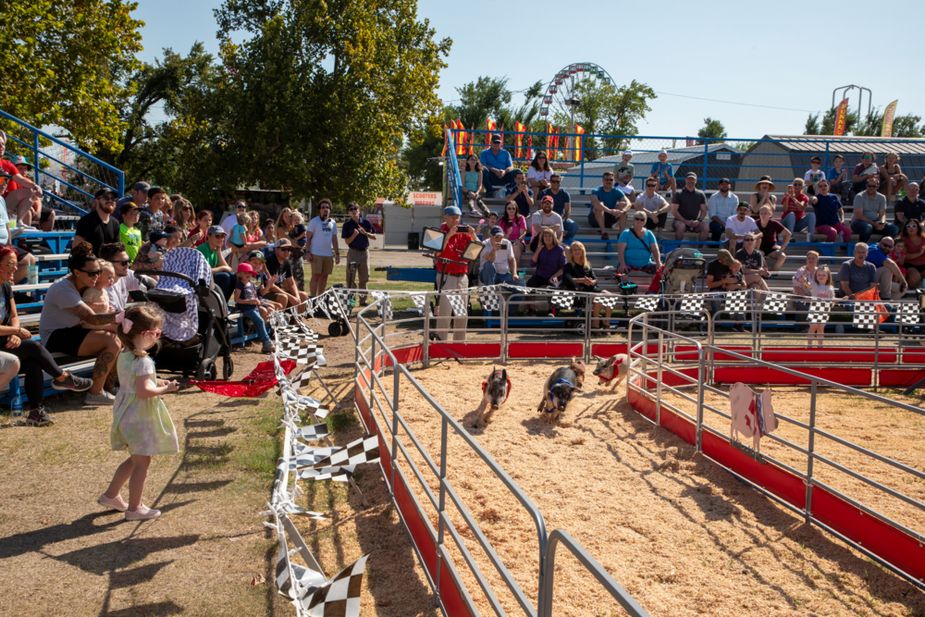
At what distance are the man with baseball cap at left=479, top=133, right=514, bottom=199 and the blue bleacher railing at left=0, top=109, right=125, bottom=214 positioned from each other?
25.9 feet

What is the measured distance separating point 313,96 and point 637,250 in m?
15.2

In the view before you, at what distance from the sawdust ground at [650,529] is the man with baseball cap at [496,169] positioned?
1088 centimetres

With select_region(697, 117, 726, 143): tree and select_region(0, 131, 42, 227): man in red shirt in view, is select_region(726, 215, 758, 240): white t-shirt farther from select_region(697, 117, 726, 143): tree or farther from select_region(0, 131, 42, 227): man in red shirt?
select_region(697, 117, 726, 143): tree

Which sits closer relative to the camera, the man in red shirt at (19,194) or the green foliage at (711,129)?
the man in red shirt at (19,194)

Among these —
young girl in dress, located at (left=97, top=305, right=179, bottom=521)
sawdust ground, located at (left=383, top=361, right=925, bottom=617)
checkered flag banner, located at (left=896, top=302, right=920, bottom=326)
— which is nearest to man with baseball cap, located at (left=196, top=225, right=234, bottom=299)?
sawdust ground, located at (left=383, top=361, right=925, bottom=617)

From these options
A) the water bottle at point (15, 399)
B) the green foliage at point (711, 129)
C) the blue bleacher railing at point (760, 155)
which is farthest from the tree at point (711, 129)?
the water bottle at point (15, 399)

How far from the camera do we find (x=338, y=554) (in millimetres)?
5105

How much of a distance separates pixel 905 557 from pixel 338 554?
3.57 metres

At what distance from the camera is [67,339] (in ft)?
26.7

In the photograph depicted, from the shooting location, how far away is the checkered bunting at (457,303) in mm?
12398

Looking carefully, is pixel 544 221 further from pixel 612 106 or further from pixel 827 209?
pixel 612 106

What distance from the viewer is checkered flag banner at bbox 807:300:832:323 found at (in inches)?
506

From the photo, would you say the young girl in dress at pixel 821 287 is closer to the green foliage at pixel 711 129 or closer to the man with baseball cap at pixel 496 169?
the man with baseball cap at pixel 496 169

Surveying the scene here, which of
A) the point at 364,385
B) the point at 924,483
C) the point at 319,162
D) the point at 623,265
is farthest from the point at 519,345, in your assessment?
the point at 319,162
